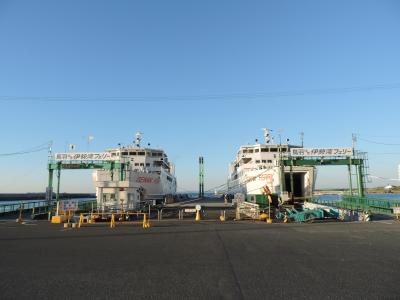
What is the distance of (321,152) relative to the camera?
3444 cm

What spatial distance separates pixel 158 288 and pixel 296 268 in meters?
3.59

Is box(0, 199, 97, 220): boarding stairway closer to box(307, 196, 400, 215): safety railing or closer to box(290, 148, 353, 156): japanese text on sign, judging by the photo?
box(290, 148, 353, 156): japanese text on sign

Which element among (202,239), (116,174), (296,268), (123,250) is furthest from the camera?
(116,174)

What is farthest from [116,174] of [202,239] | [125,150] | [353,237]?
[353,237]

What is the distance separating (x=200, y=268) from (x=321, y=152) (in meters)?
29.5

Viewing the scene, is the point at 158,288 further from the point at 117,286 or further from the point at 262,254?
the point at 262,254

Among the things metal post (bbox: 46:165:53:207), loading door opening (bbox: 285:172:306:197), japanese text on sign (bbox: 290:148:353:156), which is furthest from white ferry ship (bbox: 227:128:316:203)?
metal post (bbox: 46:165:53:207)

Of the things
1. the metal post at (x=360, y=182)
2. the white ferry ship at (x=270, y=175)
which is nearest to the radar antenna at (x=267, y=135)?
the white ferry ship at (x=270, y=175)

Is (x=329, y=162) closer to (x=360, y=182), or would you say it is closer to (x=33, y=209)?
(x=360, y=182)

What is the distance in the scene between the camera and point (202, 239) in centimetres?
1339

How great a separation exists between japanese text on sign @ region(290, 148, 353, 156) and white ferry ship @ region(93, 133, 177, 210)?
1661 cm

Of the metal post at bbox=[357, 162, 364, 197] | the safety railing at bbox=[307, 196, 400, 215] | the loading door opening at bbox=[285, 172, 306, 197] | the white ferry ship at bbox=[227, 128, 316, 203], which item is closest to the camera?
the safety railing at bbox=[307, 196, 400, 215]

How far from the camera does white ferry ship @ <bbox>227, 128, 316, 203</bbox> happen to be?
36062 millimetres

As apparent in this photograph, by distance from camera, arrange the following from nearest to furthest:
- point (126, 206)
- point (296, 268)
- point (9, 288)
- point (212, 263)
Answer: point (9, 288) → point (296, 268) → point (212, 263) → point (126, 206)
